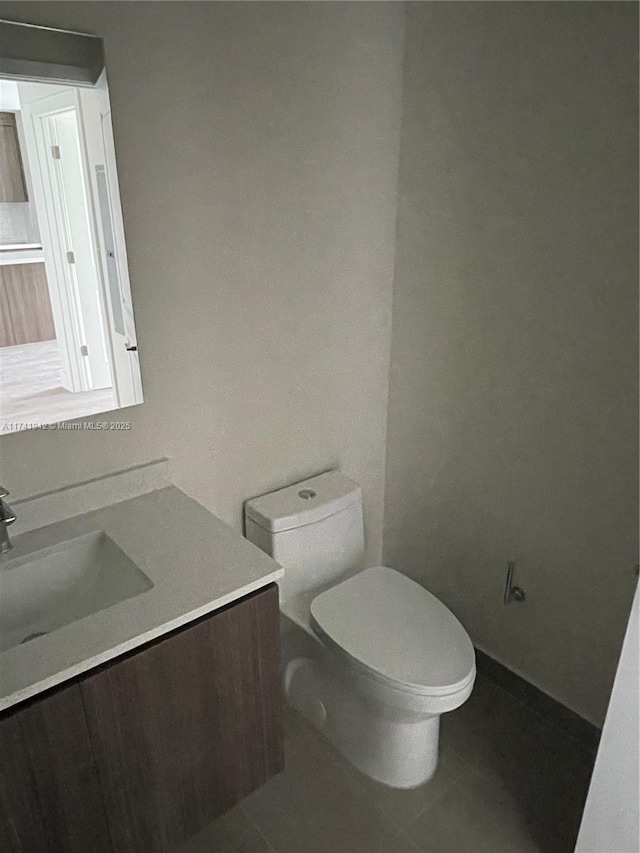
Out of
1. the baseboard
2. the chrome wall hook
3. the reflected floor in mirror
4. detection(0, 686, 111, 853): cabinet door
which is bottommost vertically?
the baseboard

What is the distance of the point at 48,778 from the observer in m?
1.10

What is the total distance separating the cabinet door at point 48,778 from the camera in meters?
1.04

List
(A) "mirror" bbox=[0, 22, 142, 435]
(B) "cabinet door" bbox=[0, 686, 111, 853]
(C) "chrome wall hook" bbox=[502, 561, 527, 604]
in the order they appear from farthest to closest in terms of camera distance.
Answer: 1. (C) "chrome wall hook" bbox=[502, 561, 527, 604]
2. (A) "mirror" bbox=[0, 22, 142, 435]
3. (B) "cabinet door" bbox=[0, 686, 111, 853]

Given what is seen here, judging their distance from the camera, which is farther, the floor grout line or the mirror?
the floor grout line

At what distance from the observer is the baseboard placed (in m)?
1.87

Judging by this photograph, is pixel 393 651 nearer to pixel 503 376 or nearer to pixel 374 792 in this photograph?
pixel 374 792

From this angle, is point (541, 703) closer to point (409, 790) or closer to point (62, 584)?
point (409, 790)

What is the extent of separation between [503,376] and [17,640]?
1.39 metres

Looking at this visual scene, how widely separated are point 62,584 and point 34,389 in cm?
45

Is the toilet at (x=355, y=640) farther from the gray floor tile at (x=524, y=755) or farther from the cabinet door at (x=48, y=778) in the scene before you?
the cabinet door at (x=48, y=778)

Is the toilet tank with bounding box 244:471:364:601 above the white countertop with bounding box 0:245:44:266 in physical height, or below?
below

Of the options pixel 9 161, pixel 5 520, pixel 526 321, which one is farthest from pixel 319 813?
pixel 9 161

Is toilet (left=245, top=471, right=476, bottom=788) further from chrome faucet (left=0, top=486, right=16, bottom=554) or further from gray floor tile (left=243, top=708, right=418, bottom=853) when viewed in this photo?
chrome faucet (left=0, top=486, right=16, bottom=554)

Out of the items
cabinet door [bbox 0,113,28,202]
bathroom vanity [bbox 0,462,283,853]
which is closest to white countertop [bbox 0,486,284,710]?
bathroom vanity [bbox 0,462,283,853]
